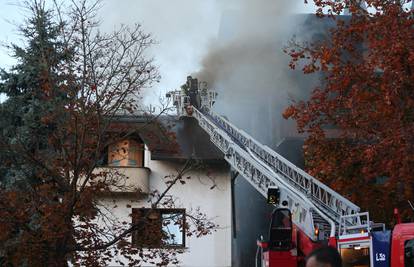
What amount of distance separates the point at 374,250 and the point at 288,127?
707 inches

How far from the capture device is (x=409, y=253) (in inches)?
→ 258

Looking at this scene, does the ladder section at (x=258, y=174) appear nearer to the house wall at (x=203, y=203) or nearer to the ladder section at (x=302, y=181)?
the ladder section at (x=302, y=181)

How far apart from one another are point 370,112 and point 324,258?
10.7 m

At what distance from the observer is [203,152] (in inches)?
709

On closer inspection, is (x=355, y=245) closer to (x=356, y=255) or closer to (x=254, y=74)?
(x=356, y=255)

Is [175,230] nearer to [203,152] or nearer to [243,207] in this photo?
[203,152]

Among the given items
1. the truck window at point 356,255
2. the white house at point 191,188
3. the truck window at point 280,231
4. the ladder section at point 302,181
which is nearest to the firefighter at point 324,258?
the truck window at point 356,255

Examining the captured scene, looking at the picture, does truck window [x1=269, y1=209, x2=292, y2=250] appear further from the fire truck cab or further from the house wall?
the house wall

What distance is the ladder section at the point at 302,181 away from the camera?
10750 millimetres

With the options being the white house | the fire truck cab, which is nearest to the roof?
the white house

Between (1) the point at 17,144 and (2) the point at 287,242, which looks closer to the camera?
(2) the point at 287,242

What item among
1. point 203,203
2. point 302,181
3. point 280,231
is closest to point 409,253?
point 280,231

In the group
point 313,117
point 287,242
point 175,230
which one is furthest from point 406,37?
point 175,230

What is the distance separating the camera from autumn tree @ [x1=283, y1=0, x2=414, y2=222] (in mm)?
12266
